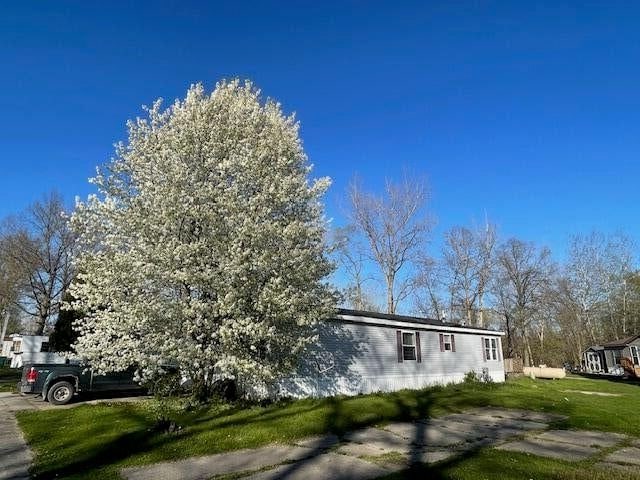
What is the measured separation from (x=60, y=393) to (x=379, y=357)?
1110 cm

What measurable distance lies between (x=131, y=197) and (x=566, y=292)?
161ft

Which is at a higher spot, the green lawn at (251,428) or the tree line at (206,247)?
the tree line at (206,247)

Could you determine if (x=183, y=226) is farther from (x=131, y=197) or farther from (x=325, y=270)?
(x=325, y=270)

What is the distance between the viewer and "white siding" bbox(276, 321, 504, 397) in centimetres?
1505

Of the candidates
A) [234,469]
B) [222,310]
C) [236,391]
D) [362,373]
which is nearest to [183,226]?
[222,310]

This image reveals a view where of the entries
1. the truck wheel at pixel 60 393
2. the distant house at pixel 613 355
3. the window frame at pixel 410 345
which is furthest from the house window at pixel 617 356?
the truck wheel at pixel 60 393

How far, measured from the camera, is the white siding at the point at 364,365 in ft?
49.4

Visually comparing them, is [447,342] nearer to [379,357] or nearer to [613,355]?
[379,357]

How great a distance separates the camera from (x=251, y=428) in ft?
30.3

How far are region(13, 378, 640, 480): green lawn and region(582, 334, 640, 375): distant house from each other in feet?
81.5

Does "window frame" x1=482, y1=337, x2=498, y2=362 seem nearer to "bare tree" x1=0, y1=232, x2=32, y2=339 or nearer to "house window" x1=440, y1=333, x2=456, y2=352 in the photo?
"house window" x1=440, y1=333, x2=456, y2=352

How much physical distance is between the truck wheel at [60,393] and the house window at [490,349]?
2003 centimetres

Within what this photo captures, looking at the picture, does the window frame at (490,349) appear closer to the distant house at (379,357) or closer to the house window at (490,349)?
the house window at (490,349)

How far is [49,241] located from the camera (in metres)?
35.4
